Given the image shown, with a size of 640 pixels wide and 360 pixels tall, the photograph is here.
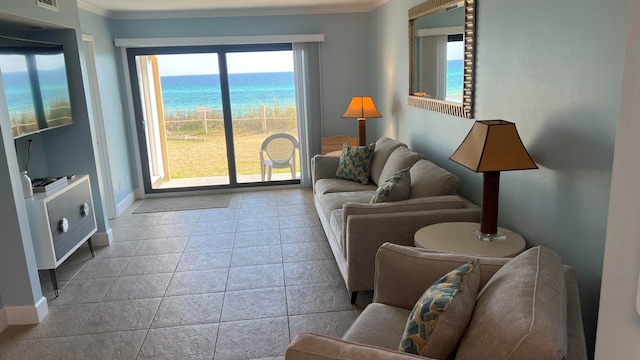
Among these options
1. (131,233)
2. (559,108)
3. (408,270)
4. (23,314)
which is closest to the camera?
(408,270)

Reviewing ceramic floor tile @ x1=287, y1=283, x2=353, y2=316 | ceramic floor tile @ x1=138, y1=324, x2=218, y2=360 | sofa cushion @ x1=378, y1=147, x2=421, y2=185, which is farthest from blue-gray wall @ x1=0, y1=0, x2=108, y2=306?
sofa cushion @ x1=378, y1=147, x2=421, y2=185

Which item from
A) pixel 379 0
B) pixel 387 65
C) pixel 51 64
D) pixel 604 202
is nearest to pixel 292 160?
pixel 387 65

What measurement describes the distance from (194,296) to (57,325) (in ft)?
2.86

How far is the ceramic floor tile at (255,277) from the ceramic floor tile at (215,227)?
0.99m

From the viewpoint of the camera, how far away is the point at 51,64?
142 inches

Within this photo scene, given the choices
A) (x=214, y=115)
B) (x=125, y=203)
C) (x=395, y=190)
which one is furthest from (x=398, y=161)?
(x=125, y=203)

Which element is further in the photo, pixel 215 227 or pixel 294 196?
pixel 294 196

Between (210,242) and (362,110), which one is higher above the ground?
(362,110)

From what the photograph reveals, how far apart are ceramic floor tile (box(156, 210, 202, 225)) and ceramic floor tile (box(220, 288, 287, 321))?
1.96 metres

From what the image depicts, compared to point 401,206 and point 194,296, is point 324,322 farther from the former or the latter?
point 194,296

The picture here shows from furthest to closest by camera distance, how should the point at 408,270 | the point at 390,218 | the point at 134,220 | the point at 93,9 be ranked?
the point at 134,220, the point at 93,9, the point at 390,218, the point at 408,270

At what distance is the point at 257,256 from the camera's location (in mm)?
3900

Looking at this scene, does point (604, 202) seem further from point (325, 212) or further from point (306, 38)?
point (306, 38)

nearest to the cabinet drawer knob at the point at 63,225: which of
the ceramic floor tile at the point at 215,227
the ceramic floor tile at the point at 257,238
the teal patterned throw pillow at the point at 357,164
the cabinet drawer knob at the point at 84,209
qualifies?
the cabinet drawer knob at the point at 84,209
